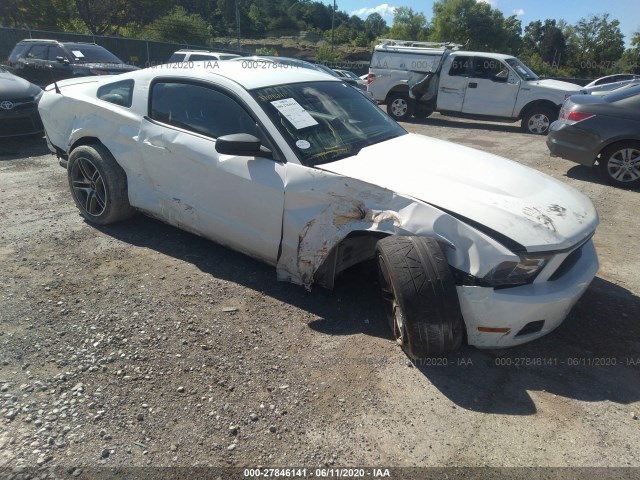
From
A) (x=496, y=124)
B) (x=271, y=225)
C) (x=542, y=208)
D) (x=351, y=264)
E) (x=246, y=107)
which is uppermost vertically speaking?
(x=246, y=107)

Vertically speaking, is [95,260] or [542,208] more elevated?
[542,208]

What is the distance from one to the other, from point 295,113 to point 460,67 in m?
10.7

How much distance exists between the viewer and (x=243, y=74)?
359 centimetres

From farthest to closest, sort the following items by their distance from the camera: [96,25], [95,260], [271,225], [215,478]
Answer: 1. [96,25]
2. [95,260]
3. [271,225]
4. [215,478]

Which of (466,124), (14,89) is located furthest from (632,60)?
(14,89)

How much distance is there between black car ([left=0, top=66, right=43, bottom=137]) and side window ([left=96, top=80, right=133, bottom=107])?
4260 mm

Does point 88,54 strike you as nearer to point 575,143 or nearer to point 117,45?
point 575,143

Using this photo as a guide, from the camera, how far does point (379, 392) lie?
2.46 metres

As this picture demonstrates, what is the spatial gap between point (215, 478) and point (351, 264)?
68.2 inches

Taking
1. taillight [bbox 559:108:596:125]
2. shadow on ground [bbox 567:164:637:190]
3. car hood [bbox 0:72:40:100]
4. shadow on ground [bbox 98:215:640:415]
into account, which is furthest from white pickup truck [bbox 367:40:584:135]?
shadow on ground [bbox 98:215:640:415]

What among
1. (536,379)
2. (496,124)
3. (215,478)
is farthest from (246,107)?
(496,124)

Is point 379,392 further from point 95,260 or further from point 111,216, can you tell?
point 111,216

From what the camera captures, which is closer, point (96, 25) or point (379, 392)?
point (379, 392)

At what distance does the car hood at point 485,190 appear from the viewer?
2.50 metres
